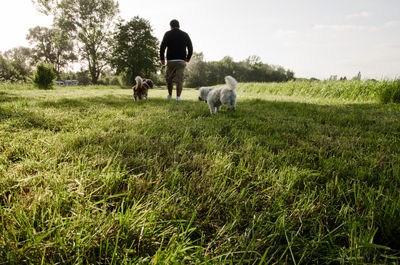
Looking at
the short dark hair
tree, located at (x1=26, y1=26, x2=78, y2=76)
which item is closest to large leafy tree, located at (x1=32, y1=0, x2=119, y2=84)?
tree, located at (x1=26, y1=26, x2=78, y2=76)

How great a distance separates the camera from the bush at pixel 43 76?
13.9 metres

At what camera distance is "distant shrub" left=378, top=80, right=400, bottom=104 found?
5883 millimetres

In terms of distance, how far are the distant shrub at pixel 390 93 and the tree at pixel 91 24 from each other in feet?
131

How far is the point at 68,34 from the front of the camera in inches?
1329

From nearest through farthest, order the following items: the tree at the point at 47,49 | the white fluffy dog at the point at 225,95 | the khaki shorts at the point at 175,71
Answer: the white fluffy dog at the point at 225,95 < the khaki shorts at the point at 175,71 < the tree at the point at 47,49

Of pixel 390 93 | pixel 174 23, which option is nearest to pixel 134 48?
pixel 174 23

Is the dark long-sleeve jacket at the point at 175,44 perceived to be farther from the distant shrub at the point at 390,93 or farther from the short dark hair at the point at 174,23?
the distant shrub at the point at 390,93

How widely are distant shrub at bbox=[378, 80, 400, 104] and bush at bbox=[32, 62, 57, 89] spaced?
21.2m

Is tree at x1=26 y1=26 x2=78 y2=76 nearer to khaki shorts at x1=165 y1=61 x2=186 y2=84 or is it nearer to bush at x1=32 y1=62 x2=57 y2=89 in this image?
bush at x1=32 y1=62 x2=57 y2=89

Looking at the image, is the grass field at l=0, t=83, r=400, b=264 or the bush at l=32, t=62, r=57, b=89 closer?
the grass field at l=0, t=83, r=400, b=264

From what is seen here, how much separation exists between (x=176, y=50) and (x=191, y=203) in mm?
6639

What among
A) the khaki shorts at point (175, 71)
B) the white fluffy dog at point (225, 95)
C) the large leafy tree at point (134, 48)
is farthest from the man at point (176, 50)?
the large leafy tree at point (134, 48)

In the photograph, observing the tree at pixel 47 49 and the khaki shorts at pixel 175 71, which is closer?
the khaki shorts at pixel 175 71

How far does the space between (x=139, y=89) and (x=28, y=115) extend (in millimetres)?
3714
